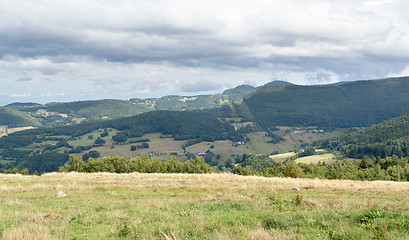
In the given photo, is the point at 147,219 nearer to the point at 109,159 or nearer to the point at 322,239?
the point at 322,239

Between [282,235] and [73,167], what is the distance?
83.1 metres

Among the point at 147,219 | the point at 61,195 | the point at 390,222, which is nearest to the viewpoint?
the point at 390,222

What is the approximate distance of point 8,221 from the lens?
1338 cm

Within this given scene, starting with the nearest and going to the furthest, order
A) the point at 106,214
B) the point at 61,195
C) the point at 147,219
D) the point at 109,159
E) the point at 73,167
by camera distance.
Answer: the point at 147,219, the point at 106,214, the point at 61,195, the point at 73,167, the point at 109,159

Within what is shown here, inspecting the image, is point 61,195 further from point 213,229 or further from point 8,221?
point 213,229

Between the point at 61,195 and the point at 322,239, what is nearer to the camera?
the point at 322,239

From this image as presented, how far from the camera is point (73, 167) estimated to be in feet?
267

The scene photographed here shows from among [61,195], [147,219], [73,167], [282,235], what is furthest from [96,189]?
[73,167]

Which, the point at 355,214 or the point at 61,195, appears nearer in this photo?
the point at 355,214

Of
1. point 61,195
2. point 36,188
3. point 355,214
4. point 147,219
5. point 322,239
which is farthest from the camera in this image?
point 36,188

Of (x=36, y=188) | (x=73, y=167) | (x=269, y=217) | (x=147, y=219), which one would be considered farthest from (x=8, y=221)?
(x=73, y=167)

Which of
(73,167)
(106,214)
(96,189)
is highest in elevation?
(106,214)

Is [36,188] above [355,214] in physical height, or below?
below

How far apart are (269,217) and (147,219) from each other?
18.7 ft
